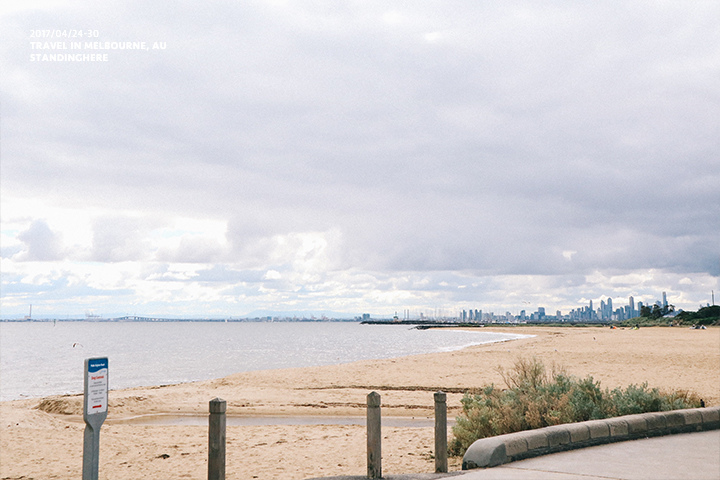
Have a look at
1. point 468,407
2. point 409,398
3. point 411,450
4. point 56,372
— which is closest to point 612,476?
point 468,407

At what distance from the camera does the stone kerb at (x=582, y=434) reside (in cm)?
679

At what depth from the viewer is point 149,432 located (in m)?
13.7

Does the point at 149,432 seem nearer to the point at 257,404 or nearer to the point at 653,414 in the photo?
the point at 257,404

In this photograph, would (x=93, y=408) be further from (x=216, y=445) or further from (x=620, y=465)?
(x=620, y=465)

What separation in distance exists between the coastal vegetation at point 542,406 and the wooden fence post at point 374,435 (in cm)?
258

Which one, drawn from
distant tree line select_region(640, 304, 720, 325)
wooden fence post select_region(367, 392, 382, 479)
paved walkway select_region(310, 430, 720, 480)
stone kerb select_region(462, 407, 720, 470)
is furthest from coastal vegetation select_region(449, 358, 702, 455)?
distant tree line select_region(640, 304, 720, 325)

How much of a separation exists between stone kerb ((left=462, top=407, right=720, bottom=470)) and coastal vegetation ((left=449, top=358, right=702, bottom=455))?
0.52 m

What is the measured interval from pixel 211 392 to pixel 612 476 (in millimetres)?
18240

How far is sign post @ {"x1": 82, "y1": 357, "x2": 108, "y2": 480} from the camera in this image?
17.3ft

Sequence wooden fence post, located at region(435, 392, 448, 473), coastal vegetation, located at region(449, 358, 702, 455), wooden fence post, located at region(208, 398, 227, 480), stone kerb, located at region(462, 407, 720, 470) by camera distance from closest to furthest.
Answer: wooden fence post, located at region(208, 398, 227, 480), stone kerb, located at region(462, 407, 720, 470), wooden fence post, located at region(435, 392, 448, 473), coastal vegetation, located at region(449, 358, 702, 455)

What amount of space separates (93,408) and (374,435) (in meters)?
2.88

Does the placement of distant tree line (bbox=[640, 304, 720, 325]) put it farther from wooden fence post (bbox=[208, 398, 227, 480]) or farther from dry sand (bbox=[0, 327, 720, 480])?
wooden fence post (bbox=[208, 398, 227, 480])

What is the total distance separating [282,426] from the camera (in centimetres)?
1405

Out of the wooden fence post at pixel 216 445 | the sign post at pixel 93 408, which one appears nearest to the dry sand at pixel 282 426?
the wooden fence post at pixel 216 445
